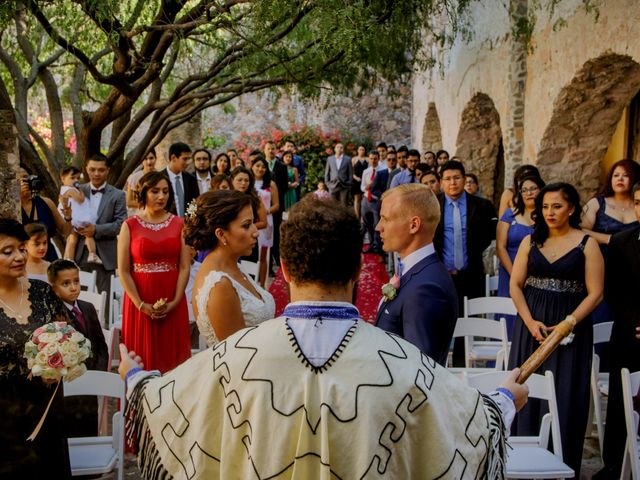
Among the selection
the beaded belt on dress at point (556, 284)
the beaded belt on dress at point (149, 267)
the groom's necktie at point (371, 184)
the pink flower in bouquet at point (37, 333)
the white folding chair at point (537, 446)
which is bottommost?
the white folding chair at point (537, 446)

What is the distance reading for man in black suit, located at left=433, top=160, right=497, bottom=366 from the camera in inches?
267

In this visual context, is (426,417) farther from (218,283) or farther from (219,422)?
(218,283)

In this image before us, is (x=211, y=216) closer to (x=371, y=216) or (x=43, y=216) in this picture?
(x=43, y=216)

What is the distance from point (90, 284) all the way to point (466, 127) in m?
9.31

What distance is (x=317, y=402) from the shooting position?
193 cm

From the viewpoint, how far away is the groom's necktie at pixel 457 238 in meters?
6.79

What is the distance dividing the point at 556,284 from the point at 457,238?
2.22 meters

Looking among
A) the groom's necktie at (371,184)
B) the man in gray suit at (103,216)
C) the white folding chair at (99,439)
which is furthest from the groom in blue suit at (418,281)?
the groom's necktie at (371,184)

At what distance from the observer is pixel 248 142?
23.7m

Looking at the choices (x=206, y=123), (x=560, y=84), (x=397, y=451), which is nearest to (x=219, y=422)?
(x=397, y=451)

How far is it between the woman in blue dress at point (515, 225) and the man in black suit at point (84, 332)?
11.7 ft

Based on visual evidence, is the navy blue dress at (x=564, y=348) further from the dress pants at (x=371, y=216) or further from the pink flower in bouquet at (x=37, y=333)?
the dress pants at (x=371, y=216)

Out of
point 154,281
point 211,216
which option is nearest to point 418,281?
point 211,216

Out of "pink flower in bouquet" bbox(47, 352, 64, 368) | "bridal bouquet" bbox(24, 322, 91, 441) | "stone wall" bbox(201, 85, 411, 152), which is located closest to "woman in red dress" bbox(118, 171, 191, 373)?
"bridal bouquet" bbox(24, 322, 91, 441)
